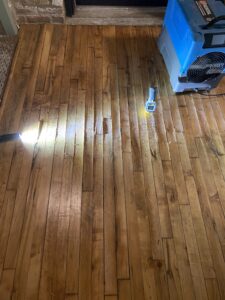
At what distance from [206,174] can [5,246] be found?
1200 millimetres

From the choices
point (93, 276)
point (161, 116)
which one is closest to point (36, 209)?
point (93, 276)

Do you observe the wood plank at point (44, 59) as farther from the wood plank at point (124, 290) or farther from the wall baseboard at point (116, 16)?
the wood plank at point (124, 290)

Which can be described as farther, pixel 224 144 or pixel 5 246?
pixel 224 144

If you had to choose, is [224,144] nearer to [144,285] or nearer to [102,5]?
[144,285]

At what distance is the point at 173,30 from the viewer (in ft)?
5.30

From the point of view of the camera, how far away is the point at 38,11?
200 centimetres

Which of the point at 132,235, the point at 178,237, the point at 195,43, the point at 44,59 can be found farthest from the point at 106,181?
the point at 44,59

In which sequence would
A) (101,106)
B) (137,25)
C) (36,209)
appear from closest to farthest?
1. (36,209)
2. (101,106)
3. (137,25)

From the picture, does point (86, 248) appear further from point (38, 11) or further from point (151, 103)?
point (38, 11)

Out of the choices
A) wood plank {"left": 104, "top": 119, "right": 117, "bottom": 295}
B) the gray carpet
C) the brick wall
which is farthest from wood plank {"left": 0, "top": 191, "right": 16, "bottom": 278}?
the brick wall

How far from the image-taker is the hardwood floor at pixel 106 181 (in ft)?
3.65

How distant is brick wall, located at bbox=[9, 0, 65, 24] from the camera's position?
195 cm

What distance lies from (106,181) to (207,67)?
100 centimetres

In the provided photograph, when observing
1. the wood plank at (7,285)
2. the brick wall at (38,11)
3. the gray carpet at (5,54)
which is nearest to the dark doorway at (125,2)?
the brick wall at (38,11)
